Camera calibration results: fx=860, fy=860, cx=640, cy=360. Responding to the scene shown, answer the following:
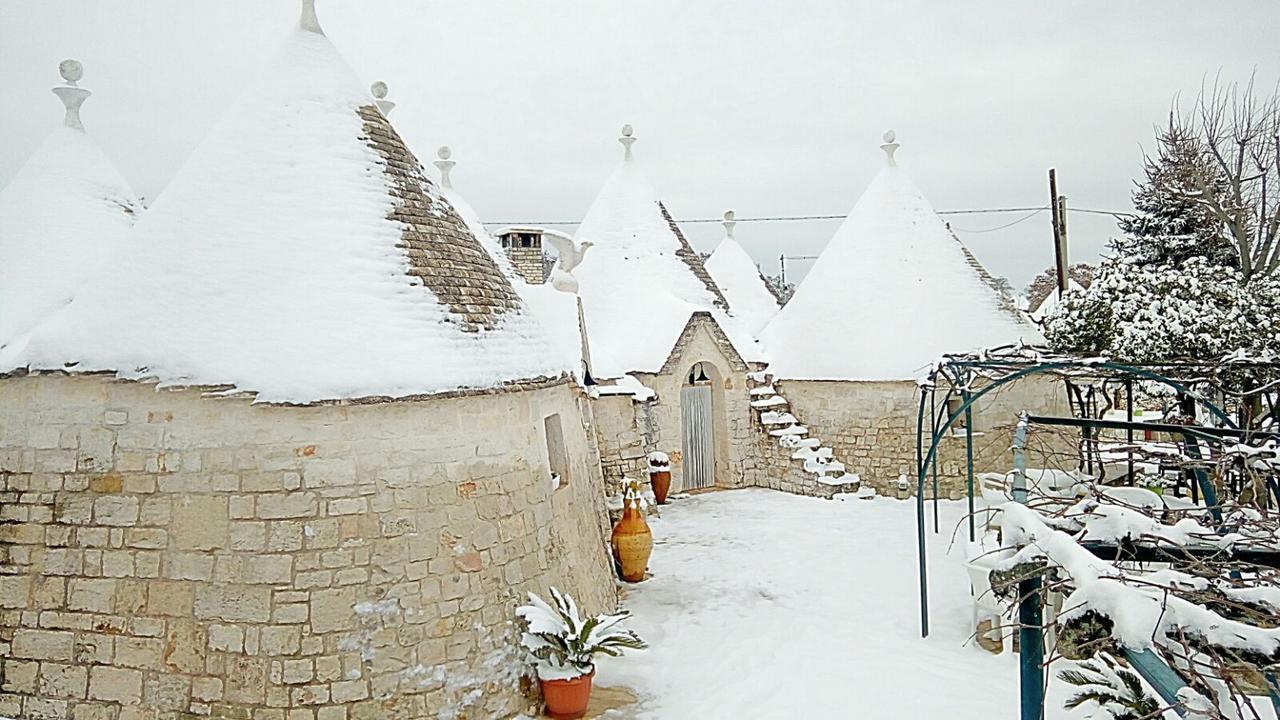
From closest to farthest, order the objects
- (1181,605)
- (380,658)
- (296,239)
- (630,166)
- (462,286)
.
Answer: (1181,605), (380,658), (296,239), (462,286), (630,166)

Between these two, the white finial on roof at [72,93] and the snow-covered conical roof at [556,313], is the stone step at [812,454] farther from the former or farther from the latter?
the white finial on roof at [72,93]

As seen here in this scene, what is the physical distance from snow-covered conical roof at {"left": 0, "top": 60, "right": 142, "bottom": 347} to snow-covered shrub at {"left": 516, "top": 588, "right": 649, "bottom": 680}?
16.8 ft

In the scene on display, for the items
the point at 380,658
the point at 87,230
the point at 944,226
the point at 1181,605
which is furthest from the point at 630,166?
the point at 1181,605

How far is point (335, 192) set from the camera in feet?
23.0

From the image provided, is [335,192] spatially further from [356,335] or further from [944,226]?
[944,226]

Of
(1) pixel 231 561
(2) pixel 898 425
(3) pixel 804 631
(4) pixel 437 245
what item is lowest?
(3) pixel 804 631

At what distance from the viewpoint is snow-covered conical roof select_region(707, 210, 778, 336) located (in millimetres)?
23047

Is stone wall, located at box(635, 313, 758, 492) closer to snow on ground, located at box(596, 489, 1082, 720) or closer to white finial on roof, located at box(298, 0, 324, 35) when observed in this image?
snow on ground, located at box(596, 489, 1082, 720)

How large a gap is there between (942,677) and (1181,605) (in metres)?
5.42

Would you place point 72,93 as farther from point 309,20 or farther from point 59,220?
point 309,20

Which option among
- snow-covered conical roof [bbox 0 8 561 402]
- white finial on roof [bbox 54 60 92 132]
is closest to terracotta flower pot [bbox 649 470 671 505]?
snow-covered conical roof [bbox 0 8 561 402]

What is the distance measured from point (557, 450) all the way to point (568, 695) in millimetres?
2677

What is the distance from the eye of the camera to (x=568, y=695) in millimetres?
6641

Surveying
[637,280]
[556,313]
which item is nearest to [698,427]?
[637,280]
